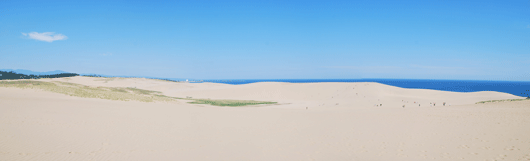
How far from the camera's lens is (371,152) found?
8.07 m

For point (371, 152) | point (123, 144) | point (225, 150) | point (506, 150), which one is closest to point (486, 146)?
point (506, 150)

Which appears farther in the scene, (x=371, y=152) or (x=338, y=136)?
(x=338, y=136)

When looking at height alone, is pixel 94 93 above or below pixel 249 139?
above

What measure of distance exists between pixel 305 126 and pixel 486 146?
734cm

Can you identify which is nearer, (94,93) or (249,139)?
(249,139)

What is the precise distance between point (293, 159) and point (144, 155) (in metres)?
4.61

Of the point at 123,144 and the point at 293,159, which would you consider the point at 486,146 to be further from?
the point at 123,144

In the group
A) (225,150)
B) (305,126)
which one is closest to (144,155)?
(225,150)

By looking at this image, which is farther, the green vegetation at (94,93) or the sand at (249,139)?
the green vegetation at (94,93)

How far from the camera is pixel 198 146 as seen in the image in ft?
27.8

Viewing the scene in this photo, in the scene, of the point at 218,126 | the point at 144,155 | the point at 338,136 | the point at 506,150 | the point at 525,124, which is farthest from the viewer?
the point at 218,126

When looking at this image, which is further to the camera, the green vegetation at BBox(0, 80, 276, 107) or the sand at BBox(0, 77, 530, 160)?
the green vegetation at BBox(0, 80, 276, 107)

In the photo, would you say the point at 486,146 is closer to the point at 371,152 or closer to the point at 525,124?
the point at 371,152

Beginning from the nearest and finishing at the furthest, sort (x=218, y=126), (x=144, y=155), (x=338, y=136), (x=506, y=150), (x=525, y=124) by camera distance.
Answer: (x=144, y=155) < (x=506, y=150) < (x=338, y=136) < (x=525, y=124) < (x=218, y=126)
